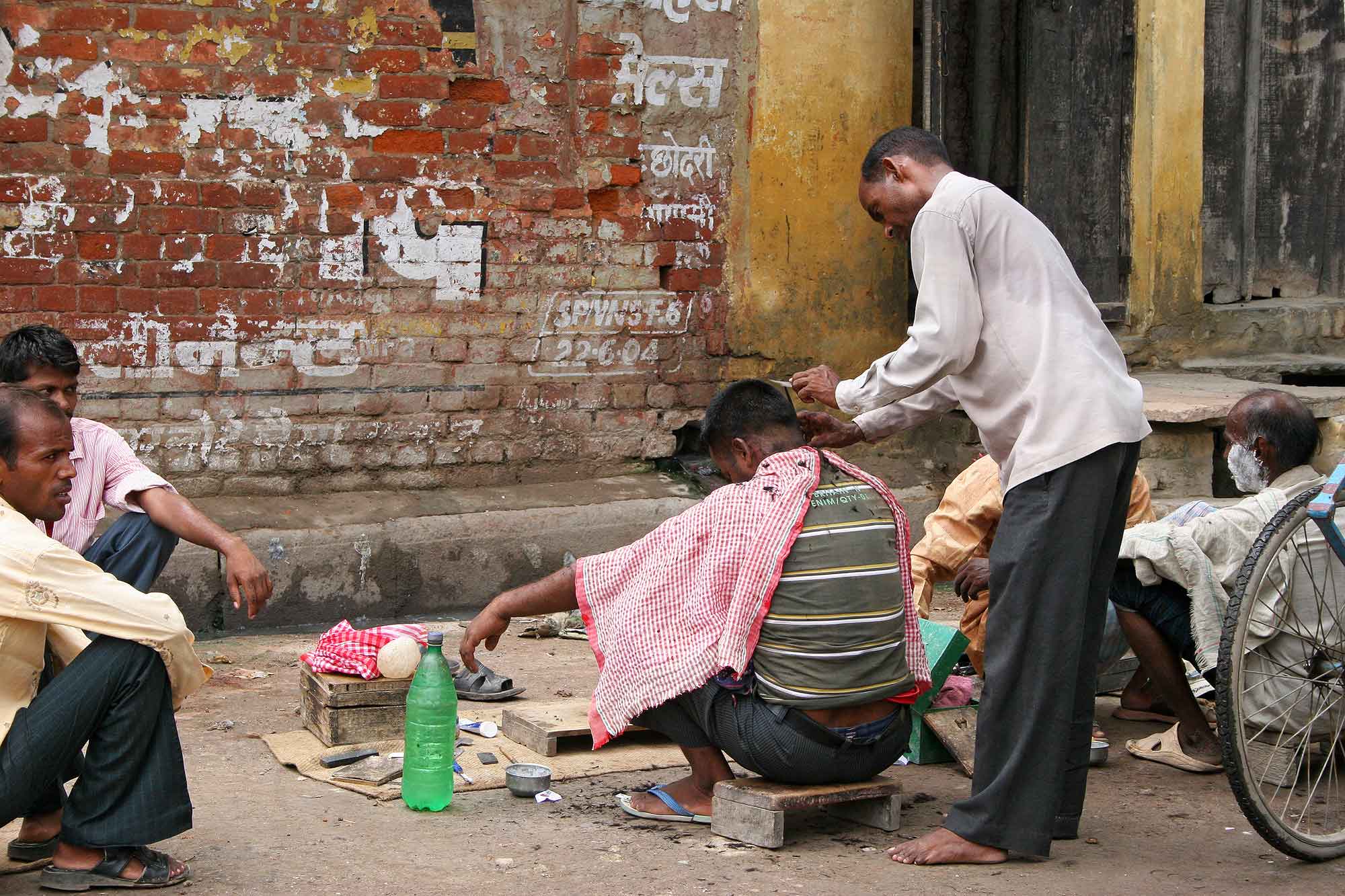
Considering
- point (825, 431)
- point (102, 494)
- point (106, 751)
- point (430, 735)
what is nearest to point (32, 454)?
point (106, 751)

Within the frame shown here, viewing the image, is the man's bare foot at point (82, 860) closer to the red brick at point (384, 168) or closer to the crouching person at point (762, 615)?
the crouching person at point (762, 615)

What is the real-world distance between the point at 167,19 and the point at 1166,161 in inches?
193

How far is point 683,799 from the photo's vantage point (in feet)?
13.1

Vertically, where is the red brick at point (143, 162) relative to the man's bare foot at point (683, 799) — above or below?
above

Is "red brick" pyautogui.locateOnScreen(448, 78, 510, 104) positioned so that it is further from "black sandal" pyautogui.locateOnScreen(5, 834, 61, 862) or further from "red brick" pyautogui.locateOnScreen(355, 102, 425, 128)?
"black sandal" pyautogui.locateOnScreen(5, 834, 61, 862)

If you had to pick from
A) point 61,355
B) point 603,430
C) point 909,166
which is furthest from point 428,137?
point 909,166

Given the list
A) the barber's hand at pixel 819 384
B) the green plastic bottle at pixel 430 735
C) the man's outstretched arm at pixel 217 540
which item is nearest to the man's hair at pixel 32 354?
the man's outstretched arm at pixel 217 540

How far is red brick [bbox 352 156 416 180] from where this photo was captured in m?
6.61

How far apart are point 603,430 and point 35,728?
14.0 ft

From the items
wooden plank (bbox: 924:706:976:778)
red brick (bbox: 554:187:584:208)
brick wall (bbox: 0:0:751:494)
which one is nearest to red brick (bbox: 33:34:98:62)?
brick wall (bbox: 0:0:751:494)

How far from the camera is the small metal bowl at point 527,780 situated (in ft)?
13.8

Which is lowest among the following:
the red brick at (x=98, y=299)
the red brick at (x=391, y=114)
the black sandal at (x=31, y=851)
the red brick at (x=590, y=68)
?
the black sandal at (x=31, y=851)

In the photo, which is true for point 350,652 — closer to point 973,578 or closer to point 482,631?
→ point 482,631

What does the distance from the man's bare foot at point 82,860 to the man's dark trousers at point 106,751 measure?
32mm
